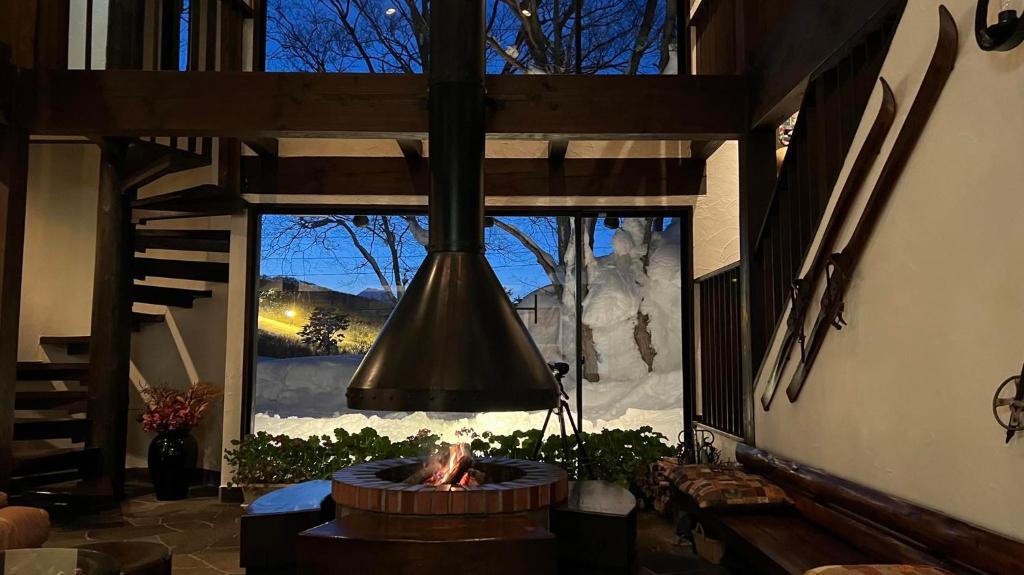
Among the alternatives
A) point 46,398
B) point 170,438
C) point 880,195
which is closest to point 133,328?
point 46,398

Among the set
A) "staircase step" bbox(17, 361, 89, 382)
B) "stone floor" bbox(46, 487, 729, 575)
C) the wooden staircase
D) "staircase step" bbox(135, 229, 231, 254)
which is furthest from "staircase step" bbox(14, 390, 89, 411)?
"staircase step" bbox(135, 229, 231, 254)

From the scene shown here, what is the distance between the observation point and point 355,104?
4164mm

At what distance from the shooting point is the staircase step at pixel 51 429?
509 cm

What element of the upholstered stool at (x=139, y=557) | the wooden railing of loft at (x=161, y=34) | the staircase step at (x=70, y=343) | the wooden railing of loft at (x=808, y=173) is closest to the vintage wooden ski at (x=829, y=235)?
the wooden railing of loft at (x=808, y=173)

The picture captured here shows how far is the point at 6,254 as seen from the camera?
13.4 feet

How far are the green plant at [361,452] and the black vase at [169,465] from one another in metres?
0.43

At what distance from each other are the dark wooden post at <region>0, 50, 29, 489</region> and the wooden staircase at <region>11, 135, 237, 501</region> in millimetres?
759

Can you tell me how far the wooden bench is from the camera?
A: 192cm

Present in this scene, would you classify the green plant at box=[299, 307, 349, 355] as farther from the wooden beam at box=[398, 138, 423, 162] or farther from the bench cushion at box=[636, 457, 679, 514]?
the bench cushion at box=[636, 457, 679, 514]

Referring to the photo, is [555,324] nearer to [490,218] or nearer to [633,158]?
[490,218]

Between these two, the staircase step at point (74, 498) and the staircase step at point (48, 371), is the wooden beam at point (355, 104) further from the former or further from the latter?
the staircase step at point (74, 498)

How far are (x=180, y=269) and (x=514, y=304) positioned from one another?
264 cm

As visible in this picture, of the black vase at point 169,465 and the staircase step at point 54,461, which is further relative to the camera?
the black vase at point 169,465

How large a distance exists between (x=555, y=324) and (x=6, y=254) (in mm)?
3503
